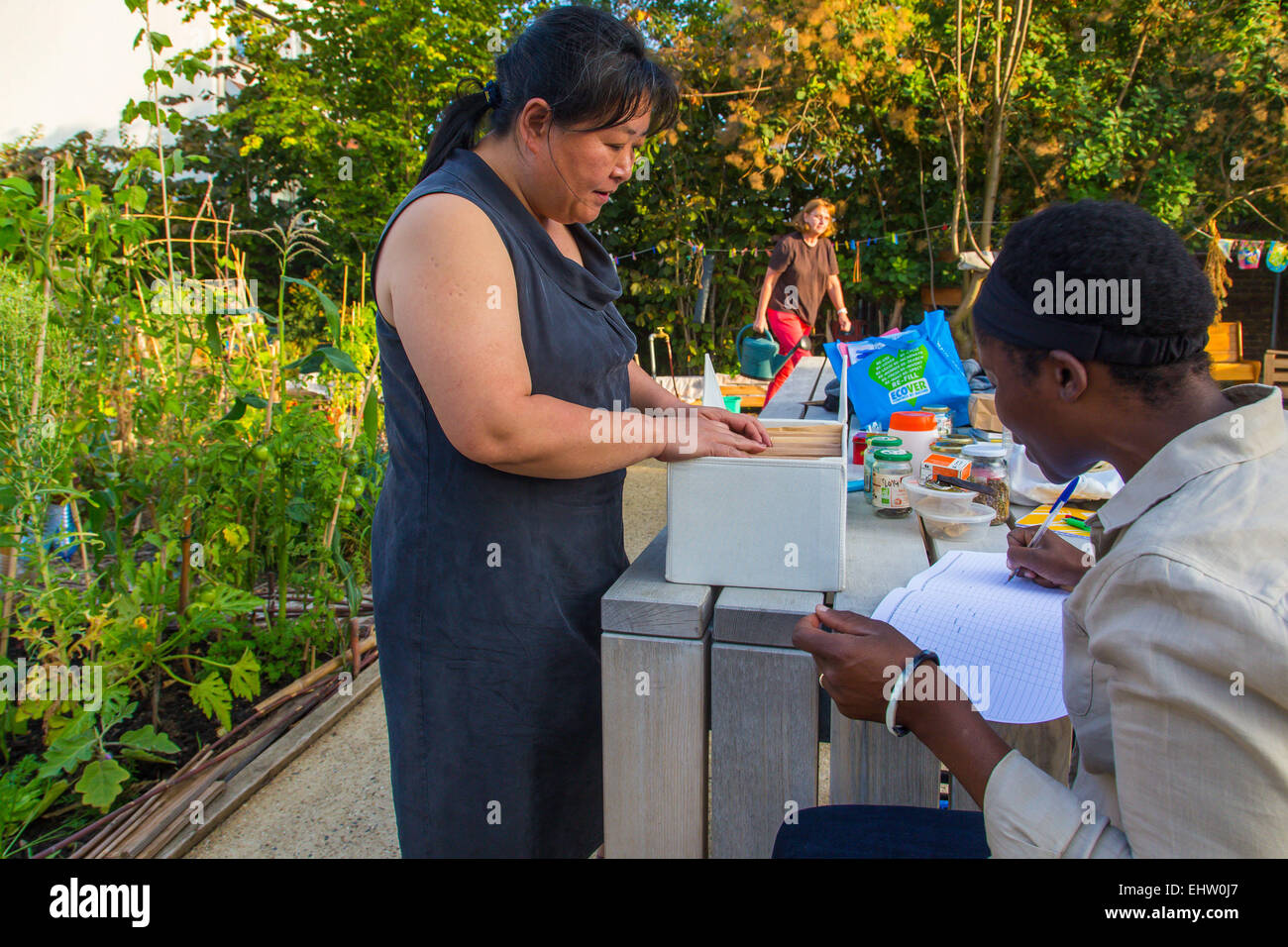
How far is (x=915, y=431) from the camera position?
2262mm

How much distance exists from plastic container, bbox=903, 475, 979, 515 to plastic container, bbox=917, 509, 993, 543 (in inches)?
0.5

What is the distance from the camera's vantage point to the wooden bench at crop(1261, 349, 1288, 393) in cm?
875

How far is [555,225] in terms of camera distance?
4.80ft

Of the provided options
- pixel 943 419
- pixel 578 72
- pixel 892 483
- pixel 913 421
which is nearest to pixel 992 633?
pixel 892 483

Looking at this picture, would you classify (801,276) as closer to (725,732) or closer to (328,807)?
(328,807)

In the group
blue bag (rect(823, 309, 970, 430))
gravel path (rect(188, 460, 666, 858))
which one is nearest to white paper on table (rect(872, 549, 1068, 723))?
blue bag (rect(823, 309, 970, 430))

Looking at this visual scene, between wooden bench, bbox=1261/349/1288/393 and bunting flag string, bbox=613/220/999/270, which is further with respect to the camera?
bunting flag string, bbox=613/220/999/270

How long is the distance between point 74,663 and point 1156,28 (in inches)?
449

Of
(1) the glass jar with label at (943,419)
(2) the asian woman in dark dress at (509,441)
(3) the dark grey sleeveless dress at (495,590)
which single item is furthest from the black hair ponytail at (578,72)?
(1) the glass jar with label at (943,419)

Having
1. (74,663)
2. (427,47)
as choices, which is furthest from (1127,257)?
(427,47)

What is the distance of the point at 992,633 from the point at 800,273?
6.47 meters

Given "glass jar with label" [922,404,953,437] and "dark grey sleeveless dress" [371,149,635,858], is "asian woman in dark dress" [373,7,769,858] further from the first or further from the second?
"glass jar with label" [922,404,953,437]

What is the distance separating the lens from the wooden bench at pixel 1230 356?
909 cm

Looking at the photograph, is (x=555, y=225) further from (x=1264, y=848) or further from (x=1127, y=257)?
(x=1264, y=848)
